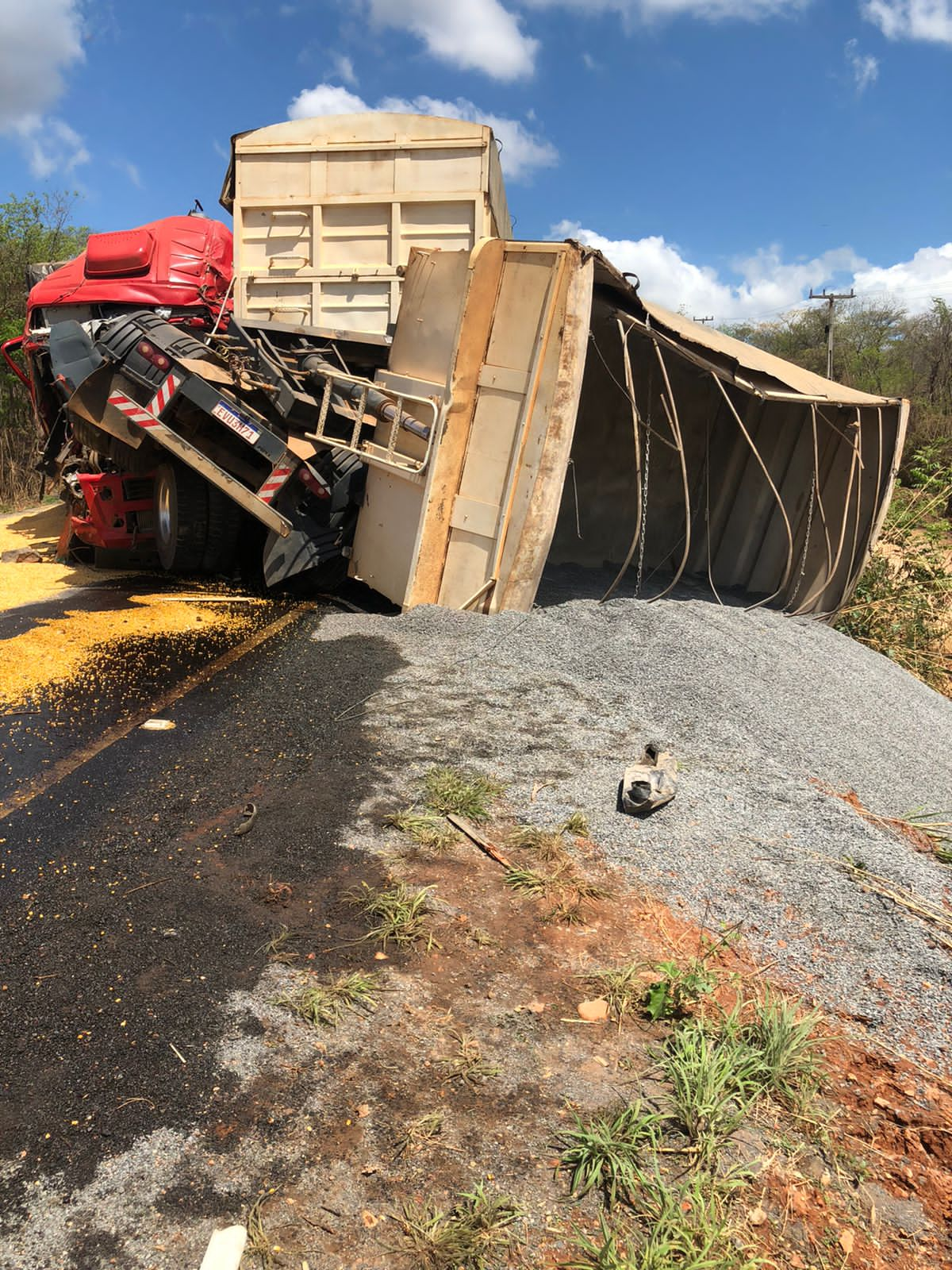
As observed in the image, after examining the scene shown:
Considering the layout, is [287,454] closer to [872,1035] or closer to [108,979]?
[108,979]

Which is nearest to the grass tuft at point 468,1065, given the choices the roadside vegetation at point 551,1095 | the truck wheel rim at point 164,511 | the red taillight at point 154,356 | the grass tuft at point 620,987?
the roadside vegetation at point 551,1095

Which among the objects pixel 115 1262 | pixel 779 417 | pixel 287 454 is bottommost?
pixel 115 1262

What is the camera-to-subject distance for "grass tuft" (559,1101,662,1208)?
1907 mm

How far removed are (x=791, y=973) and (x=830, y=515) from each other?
253 inches

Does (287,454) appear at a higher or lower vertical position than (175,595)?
higher

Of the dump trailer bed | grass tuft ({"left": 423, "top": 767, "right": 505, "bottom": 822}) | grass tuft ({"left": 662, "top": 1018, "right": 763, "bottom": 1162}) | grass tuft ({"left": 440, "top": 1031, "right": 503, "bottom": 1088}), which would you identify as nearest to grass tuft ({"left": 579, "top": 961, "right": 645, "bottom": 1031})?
grass tuft ({"left": 662, "top": 1018, "right": 763, "bottom": 1162})

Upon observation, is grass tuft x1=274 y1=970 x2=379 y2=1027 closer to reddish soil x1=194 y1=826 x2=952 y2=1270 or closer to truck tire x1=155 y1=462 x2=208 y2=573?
reddish soil x1=194 y1=826 x2=952 y2=1270

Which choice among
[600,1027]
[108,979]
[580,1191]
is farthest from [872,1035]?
[108,979]

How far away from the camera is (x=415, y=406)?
616cm

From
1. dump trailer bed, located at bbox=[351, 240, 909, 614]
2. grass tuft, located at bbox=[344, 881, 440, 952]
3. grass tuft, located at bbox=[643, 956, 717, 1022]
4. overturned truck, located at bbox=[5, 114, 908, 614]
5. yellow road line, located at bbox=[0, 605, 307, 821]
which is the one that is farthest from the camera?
overturned truck, located at bbox=[5, 114, 908, 614]

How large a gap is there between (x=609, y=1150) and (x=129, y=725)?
322cm

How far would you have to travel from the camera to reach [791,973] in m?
2.71

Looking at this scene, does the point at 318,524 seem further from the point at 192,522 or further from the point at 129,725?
the point at 129,725

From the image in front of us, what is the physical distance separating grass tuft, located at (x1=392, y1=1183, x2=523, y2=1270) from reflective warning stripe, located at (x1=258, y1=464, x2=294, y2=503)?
511 cm
